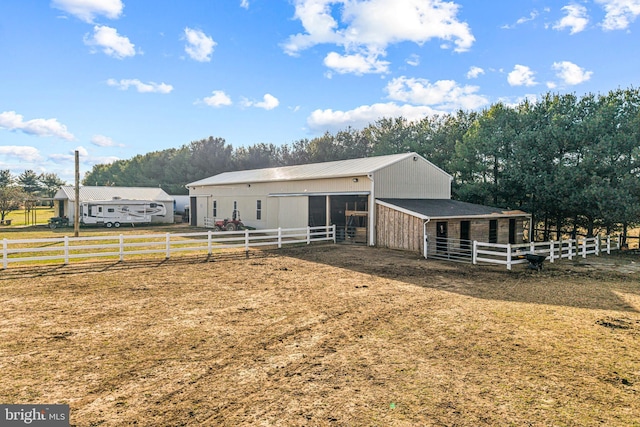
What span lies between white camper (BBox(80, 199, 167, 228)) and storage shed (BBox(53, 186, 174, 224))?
1.23 feet

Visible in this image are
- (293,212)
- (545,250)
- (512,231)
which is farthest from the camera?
(293,212)

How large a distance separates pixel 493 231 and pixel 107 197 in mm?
30844

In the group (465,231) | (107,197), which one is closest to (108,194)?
(107,197)

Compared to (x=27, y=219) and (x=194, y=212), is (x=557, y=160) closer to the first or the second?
(x=194, y=212)

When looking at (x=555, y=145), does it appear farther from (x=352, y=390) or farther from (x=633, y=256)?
(x=352, y=390)

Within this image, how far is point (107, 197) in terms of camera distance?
32406 mm

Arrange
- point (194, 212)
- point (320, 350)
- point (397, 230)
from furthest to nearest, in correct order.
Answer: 1. point (194, 212)
2. point (397, 230)
3. point (320, 350)

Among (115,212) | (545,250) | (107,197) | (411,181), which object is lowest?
(545,250)

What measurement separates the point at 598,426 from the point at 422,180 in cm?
1820

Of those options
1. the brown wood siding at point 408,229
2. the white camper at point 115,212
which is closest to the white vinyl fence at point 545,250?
the brown wood siding at point 408,229

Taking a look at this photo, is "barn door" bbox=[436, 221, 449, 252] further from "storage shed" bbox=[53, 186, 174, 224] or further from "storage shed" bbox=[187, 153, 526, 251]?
"storage shed" bbox=[53, 186, 174, 224]

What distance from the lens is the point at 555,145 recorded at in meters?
21.7

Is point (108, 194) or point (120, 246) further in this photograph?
point (108, 194)

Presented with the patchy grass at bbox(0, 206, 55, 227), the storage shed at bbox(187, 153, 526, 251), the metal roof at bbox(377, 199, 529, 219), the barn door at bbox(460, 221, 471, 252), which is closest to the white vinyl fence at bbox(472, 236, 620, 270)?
the barn door at bbox(460, 221, 471, 252)
